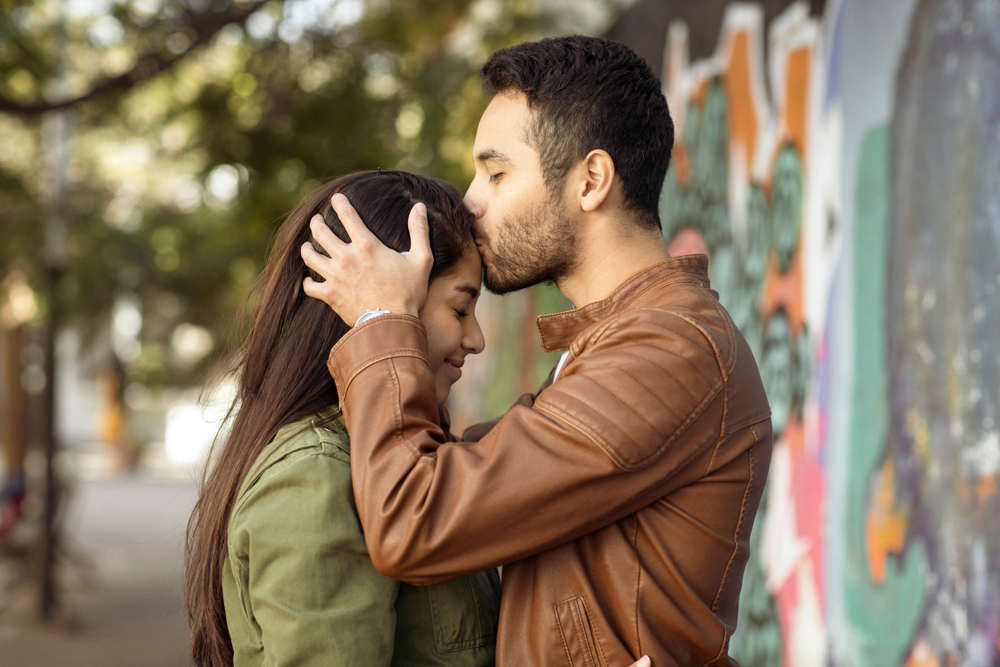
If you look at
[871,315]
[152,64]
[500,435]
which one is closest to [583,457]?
[500,435]

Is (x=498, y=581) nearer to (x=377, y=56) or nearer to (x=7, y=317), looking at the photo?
(x=377, y=56)

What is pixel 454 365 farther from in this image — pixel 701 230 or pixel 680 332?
pixel 701 230

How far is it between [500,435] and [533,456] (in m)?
0.08

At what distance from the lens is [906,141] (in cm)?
364

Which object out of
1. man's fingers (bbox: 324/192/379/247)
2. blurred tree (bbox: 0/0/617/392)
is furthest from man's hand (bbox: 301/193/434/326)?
blurred tree (bbox: 0/0/617/392)

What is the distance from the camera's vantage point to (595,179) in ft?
7.69

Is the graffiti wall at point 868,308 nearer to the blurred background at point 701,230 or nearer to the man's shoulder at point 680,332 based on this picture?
the blurred background at point 701,230

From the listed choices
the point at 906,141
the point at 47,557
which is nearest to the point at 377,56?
the point at 47,557

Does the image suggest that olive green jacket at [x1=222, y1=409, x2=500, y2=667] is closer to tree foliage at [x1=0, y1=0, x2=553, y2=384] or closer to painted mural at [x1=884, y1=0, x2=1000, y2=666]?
painted mural at [x1=884, y1=0, x2=1000, y2=666]

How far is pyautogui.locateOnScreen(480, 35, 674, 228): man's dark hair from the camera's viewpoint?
91.3 inches

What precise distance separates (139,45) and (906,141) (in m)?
5.84

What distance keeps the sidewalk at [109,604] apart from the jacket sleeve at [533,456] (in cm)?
244

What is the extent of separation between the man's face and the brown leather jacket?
35cm

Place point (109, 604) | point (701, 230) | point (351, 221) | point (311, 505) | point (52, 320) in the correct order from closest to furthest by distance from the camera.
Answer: point (311, 505), point (351, 221), point (701, 230), point (52, 320), point (109, 604)
